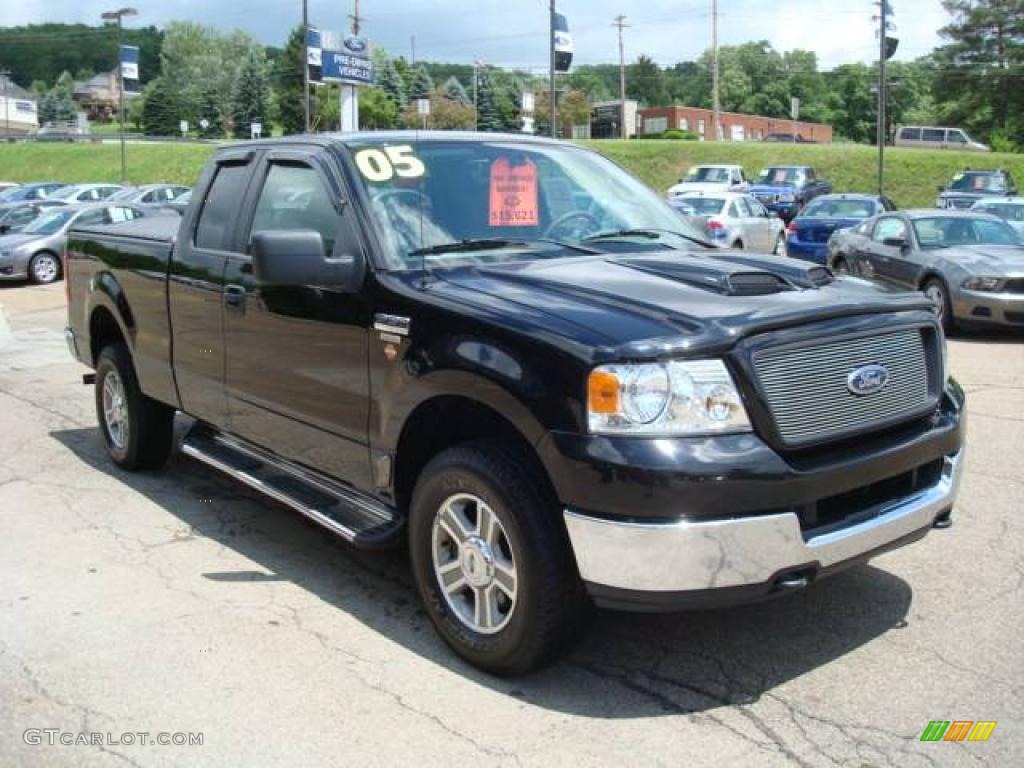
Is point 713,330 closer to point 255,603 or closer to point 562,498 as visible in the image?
point 562,498

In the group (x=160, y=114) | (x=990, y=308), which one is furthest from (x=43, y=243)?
(x=160, y=114)

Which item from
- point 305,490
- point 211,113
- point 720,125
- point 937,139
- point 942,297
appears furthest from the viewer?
point 720,125

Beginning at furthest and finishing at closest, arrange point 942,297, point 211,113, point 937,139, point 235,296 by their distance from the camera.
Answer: point 211,113 < point 937,139 < point 942,297 < point 235,296

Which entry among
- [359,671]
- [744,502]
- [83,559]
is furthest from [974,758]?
[83,559]

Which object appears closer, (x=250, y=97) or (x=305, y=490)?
(x=305, y=490)

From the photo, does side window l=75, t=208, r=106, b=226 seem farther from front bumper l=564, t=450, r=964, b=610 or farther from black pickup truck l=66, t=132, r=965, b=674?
front bumper l=564, t=450, r=964, b=610

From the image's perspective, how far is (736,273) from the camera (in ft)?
12.7

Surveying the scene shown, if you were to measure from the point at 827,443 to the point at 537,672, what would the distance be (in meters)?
1.29

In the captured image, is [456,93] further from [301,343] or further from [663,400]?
[663,400]

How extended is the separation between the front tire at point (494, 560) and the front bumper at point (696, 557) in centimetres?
17

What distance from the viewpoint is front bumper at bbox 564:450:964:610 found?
320cm

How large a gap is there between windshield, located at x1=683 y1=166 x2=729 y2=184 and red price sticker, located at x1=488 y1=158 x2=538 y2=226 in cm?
3455

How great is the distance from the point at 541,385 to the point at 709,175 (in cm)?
3657

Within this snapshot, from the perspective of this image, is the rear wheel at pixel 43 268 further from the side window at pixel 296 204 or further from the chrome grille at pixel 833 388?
the chrome grille at pixel 833 388
